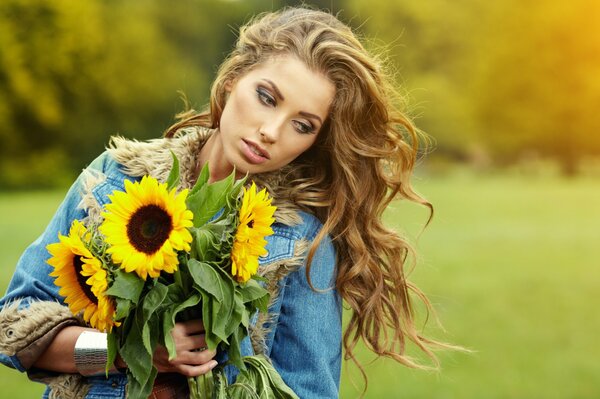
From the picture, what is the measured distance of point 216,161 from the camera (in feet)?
9.75

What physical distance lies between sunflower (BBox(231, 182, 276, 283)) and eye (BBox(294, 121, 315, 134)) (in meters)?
0.65

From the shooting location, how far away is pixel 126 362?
Answer: 2295 millimetres

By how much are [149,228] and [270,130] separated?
738mm

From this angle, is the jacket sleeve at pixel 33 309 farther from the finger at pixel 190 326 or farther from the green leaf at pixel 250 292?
the green leaf at pixel 250 292

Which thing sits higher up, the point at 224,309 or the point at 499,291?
the point at 499,291

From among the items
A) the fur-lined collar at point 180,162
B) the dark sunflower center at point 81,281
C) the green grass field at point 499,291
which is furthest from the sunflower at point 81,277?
the green grass field at point 499,291

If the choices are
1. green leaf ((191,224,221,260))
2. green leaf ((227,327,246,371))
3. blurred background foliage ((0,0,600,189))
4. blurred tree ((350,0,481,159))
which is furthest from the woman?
blurred tree ((350,0,481,159))

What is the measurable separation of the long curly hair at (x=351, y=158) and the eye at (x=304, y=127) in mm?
147

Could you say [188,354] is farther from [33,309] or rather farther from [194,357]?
[33,309]

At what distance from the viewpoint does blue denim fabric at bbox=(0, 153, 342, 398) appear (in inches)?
110

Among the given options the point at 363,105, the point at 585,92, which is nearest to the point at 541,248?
the point at 363,105

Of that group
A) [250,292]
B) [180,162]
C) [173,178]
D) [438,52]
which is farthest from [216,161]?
[438,52]

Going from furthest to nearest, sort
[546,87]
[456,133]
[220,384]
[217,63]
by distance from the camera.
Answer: [456,133] < [546,87] < [217,63] < [220,384]

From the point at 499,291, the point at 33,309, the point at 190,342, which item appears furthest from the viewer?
the point at 499,291
